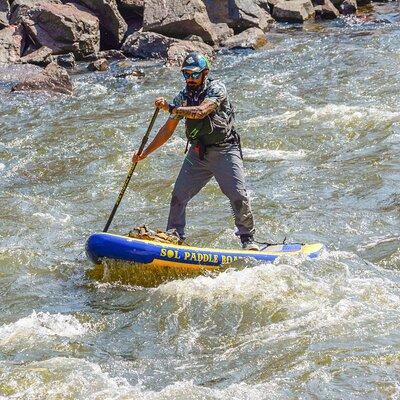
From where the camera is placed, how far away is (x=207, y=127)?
9523mm

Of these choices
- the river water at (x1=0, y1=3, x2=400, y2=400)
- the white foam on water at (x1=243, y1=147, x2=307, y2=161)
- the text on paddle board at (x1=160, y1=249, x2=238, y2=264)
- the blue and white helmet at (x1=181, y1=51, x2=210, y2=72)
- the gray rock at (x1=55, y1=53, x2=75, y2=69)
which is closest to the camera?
the river water at (x1=0, y1=3, x2=400, y2=400)

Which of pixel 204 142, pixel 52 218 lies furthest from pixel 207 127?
pixel 52 218

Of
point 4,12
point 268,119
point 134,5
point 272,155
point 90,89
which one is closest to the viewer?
point 272,155

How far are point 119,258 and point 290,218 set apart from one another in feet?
10.7

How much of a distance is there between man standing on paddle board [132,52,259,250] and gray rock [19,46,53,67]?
14.2 m

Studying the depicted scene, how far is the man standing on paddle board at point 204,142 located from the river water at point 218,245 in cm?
94

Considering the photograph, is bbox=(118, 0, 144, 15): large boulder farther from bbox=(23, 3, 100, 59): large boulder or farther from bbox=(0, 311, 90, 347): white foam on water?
bbox=(0, 311, 90, 347): white foam on water

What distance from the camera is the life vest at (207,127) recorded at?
374 inches

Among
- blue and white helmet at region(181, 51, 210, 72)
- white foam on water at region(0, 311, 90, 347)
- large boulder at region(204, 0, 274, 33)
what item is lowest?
large boulder at region(204, 0, 274, 33)

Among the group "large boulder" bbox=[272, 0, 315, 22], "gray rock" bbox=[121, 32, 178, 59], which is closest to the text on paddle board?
"gray rock" bbox=[121, 32, 178, 59]

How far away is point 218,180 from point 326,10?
68.3 feet

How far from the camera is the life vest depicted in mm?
9508

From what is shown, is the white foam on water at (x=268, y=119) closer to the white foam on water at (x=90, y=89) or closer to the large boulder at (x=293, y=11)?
Answer: the white foam on water at (x=90, y=89)

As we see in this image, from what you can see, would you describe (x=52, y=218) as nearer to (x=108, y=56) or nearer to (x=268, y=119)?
(x=268, y=119)
